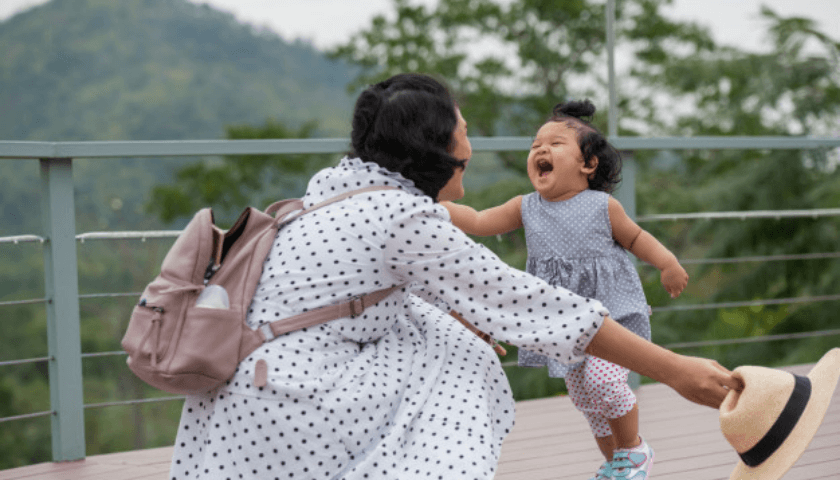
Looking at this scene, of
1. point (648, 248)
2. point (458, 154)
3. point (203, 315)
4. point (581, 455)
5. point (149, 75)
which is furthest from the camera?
point (149, 75)

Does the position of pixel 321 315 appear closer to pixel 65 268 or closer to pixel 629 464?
pixel 629 464

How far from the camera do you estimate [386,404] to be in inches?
54.0

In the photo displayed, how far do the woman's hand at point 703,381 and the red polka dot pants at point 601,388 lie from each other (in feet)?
1.74

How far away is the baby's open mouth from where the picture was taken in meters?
2.00

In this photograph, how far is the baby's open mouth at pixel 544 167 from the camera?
200 cm

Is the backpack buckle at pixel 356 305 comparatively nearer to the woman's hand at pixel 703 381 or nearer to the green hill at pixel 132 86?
the woman's hand at pixel 703 381

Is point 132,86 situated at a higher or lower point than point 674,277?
higher

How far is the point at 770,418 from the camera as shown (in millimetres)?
1293

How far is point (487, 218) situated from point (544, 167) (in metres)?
0.18

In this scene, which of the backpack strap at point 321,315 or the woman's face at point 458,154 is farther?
the woman's face at point 458,154

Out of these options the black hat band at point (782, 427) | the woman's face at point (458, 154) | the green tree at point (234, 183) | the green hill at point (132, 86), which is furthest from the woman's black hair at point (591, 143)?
the green hill at point (132, 86)

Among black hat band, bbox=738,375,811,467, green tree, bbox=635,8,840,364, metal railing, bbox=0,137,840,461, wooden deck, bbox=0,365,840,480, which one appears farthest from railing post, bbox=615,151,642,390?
green tree, bbox=635,8,840,364

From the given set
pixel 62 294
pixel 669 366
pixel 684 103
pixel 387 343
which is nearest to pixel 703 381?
pixel 669 366

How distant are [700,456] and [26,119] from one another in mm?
25585
